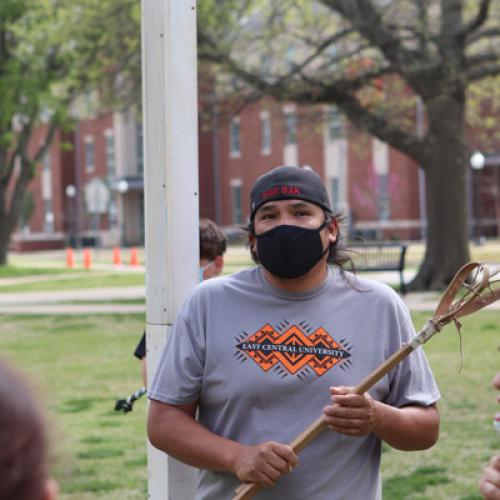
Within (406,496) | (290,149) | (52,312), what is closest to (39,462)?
(406,496)

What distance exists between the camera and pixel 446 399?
30.3ft

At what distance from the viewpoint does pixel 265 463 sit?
2.78 metres

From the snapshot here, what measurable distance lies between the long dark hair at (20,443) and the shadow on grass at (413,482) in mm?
5229

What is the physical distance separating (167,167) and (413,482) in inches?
139

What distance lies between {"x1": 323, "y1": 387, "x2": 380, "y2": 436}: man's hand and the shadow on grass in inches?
140

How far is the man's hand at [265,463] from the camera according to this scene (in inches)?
109

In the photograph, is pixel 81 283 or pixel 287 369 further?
pixel 81 283

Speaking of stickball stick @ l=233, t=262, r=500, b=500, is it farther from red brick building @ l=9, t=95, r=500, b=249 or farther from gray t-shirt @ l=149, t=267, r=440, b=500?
red brick building @ l=9, t=95, r=500, b=249

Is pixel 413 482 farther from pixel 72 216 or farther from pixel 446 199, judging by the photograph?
pixel 72 216

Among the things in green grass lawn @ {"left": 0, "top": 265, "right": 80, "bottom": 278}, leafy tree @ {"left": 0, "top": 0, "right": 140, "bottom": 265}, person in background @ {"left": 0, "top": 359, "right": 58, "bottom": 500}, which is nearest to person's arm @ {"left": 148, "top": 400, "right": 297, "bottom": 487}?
person in background @ {"left": 0, "top": 359, "right": 58, "bottom": 500}

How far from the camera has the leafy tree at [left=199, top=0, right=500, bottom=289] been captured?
19625mm

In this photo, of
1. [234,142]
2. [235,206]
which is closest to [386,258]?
[235,206]

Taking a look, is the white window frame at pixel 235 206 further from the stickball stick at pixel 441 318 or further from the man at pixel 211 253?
the stickball stick at pixel 441 318

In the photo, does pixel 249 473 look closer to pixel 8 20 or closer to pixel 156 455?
pixel 156 455
